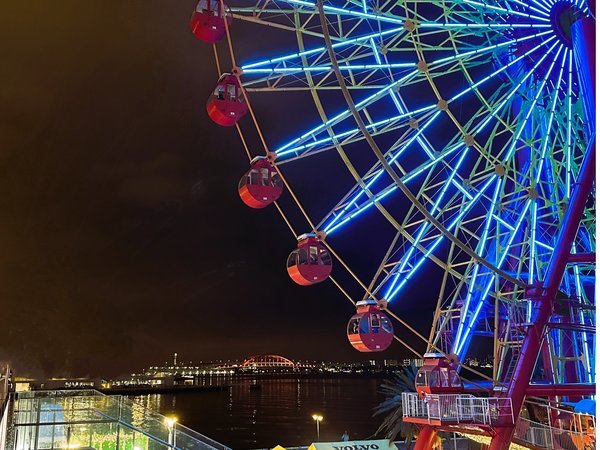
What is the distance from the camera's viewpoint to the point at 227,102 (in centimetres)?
1856

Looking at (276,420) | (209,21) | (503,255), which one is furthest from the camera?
(276,420)

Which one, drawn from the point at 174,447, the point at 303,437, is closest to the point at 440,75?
the point at 174,447

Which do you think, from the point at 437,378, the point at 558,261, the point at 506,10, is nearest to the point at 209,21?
the point at 506,10

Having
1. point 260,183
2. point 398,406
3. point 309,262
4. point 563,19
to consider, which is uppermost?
point 563,19

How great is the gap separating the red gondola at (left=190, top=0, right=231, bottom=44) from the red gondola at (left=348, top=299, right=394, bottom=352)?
336 inches

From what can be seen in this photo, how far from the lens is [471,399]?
711 inches

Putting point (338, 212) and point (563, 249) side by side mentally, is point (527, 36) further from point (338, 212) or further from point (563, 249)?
point (338, 212)

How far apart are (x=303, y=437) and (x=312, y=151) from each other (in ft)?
200

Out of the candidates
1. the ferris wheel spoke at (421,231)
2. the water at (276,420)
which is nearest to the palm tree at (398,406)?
the ferris wheel spoke at (421,231)

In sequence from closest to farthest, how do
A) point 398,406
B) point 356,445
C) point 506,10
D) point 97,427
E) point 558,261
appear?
1. point 97,427
2. point 558,261
3. point 506,10
4. point 356,445
5. point 398,406

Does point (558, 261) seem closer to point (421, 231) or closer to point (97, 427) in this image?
point (421, 231)

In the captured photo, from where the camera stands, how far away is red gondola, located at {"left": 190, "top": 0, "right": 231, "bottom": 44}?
17.4 metres

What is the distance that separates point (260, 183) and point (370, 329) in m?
5.23

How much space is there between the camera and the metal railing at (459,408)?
17.3 meters
